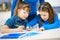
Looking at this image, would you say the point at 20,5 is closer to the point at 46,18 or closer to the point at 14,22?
the point at 14,22

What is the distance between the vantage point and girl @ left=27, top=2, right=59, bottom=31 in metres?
1.16

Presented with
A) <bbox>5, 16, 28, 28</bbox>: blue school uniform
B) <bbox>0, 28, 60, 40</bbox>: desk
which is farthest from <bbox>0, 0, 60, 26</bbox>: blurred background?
<bbox>0, 28, 60, 40</bbox>: desk

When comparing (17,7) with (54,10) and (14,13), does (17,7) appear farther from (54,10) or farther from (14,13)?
(54,10)

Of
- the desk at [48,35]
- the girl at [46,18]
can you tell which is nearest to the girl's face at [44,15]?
the girl at [46,18]

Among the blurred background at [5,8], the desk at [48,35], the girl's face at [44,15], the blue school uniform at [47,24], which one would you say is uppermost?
the blurred background at [5,8]

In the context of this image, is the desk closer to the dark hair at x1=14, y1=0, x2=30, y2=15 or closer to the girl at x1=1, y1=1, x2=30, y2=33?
the girl at x1=1, y1=1, x2=30, y2=33

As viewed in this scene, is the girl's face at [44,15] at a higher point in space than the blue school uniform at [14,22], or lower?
higher

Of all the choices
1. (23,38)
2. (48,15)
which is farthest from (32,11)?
(23,38)

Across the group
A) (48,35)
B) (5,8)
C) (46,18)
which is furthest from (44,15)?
(5,8)

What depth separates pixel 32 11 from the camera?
45.9 inches

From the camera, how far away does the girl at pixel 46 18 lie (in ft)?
3.82

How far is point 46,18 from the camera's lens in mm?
1176

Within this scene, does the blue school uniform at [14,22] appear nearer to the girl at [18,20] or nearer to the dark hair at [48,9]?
the girl at [18,20]

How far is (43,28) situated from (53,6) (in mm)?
214
